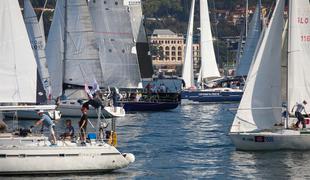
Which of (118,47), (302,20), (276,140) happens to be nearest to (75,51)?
(118,47)

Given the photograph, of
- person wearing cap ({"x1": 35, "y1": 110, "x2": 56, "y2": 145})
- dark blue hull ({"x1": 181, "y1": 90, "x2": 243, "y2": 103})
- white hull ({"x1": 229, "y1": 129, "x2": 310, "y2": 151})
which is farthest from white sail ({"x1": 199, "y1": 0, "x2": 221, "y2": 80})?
person wearing cap ({"x1": 35, "y1": 110, "x2": 56, "y2": 145})

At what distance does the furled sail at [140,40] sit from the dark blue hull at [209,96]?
19.9ft

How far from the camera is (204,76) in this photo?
74125 mm

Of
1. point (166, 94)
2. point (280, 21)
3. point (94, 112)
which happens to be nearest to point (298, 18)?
point (280, 21)

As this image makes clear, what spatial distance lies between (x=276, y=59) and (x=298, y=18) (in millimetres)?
1503

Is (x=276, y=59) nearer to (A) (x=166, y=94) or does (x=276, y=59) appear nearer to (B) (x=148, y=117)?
(B) (x=148, y=117)

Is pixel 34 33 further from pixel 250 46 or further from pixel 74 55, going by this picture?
pixel 250 46

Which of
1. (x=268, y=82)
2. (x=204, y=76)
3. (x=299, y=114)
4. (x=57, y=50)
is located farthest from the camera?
(x=204, y=76)

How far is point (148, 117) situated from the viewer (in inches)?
2116

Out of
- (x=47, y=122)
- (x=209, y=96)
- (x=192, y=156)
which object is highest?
(x=47, y=122)

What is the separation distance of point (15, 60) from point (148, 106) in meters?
29.8

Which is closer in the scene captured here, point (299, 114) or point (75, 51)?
point (299, 114)

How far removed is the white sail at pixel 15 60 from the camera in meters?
27.4

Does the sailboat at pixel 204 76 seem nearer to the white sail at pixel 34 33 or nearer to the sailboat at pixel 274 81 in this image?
the white sail at pixel 34 33
